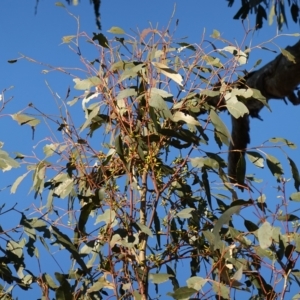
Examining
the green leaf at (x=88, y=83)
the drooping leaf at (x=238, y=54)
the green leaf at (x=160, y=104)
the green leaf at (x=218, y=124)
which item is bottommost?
the green leaf at (x=160, y=104)

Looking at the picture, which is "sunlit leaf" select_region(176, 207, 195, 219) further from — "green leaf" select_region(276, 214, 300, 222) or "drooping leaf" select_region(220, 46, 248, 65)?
"drooping leaf" select_region(220, 46, 248, 65)

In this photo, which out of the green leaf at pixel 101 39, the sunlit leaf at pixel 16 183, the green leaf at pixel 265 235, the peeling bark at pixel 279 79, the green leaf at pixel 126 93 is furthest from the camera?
the peeling bark at pixel 279 79

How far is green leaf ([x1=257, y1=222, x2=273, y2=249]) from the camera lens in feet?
4.04

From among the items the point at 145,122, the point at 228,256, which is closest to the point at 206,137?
the point at 145,122

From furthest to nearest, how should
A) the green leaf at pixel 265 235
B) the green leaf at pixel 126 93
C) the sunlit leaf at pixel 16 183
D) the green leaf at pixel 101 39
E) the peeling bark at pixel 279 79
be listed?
the peeling bark at pixel 279 79
the sunlit leaf at pixel 16 183
the green leaf at pixel 101 39
the green leaf at pixel 126 93
the green leaf at pixel 265 235

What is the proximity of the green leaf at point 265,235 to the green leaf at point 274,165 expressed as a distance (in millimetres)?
229

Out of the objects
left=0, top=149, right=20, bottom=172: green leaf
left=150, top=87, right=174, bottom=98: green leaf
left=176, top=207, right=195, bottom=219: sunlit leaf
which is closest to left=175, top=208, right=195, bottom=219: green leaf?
left=176, top=207, right=195, bottom=219: sunlit leaf

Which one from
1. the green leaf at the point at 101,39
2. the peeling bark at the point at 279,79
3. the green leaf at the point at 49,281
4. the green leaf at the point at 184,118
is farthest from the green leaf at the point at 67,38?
the peeling bark at the point at 279,79

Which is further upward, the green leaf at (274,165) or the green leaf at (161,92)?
the green leaf at (274,165)

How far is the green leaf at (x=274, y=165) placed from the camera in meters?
1.47

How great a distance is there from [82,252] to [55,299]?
11 cm

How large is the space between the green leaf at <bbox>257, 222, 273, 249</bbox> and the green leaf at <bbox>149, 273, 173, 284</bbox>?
20cm

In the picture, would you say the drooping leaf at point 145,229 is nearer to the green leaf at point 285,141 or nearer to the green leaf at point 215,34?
the green leaf at point 285,141

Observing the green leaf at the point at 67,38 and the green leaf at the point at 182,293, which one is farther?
the green leaf at the point at 67,38
